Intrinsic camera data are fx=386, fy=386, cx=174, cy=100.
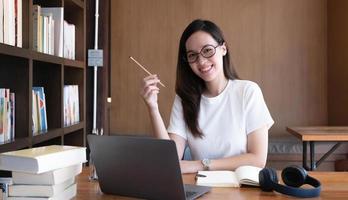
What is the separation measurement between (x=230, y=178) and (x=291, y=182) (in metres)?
0.20

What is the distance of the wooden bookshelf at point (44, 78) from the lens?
1954 mm

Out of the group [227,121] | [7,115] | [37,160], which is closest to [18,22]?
[7,115]

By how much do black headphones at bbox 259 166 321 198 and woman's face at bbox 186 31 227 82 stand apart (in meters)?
0.65

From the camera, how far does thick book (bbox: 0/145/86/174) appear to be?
897mm

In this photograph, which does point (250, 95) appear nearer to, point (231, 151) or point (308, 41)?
point (231, 151)

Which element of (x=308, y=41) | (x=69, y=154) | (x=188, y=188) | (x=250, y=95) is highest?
(x=308, y=41)

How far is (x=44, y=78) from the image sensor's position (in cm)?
249

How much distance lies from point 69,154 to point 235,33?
321 centimetres

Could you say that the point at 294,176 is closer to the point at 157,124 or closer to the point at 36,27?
the point at 157,124

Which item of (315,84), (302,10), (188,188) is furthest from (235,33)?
(188,188)

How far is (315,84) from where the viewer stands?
12.9ft

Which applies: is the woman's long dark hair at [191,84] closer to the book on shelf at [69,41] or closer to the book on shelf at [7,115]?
the book on shelf at [7,115]

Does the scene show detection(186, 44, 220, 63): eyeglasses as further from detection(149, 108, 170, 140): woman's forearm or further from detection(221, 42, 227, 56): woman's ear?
detection(149, 108, 170, 140): woman's forearm

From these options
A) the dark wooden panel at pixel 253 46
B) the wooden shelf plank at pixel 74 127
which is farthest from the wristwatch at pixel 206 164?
the dark wooden panel at pixel 253 46
